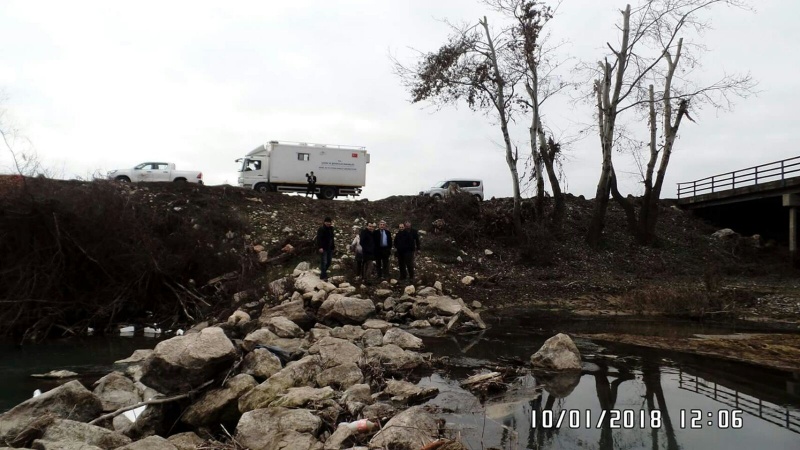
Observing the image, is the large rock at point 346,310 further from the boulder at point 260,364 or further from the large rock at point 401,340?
the boulder at point 260,364

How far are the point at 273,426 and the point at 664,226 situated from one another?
79.5 feet

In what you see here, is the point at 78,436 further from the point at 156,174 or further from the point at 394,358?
the point at 156,174

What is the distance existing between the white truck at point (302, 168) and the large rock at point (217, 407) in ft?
63.8

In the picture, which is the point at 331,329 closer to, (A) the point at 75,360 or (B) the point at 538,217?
(A) the point at 75,360

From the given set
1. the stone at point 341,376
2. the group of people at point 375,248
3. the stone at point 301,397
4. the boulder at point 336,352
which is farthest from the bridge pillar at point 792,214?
the stone at point 301,397

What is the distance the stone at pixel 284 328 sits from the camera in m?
9.83

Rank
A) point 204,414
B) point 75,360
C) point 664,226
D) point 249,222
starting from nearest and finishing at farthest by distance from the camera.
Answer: point 204,414, point 75,360, point 249,222, point 664,226

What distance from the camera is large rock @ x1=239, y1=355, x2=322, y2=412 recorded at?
6.00m

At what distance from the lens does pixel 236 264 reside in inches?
632

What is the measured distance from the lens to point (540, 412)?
6.02 m

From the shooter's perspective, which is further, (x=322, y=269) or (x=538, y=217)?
(x=538, y=217)

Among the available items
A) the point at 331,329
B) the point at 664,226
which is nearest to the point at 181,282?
the point at 331,329

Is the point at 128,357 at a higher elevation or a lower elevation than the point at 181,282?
lower

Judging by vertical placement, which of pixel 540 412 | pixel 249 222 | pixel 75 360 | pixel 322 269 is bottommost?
pixel 75 360
